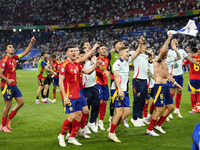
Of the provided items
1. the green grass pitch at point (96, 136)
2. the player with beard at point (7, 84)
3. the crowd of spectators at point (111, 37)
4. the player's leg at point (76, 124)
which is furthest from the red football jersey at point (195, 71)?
the crowd of spectators at point (111, 37)

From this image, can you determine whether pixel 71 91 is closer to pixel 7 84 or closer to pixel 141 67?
pixel 7 84

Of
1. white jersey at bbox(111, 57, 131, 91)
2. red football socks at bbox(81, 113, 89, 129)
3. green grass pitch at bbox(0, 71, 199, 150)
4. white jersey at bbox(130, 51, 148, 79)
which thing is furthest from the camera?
white jersey at bbox(130, 51, 148, 79)

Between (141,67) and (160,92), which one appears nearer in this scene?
(160,92)

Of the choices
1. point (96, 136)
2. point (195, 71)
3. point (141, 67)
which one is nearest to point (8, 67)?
point (96, 136)

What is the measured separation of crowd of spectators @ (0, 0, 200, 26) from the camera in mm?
41594

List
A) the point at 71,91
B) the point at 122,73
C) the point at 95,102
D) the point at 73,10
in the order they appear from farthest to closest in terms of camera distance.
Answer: the point at 73,10 < the point at 95,102 < the point at 122,73 < the point at 71,91

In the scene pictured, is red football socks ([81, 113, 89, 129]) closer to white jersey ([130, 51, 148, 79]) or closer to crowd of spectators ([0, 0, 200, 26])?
white jersey ([130, 51, 148, 79])

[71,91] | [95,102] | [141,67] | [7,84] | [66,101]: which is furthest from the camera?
[141,67]

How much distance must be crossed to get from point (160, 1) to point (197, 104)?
3612 cm

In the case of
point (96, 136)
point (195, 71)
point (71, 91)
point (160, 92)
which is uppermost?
point (71, 91)

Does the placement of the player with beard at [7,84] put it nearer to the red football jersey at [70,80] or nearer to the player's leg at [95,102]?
the red football jersey at [70,80]

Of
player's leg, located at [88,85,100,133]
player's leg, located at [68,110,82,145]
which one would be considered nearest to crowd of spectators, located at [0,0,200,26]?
player's leg, located at [88,85,100,133]

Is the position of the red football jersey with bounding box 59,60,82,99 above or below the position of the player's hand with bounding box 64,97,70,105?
above

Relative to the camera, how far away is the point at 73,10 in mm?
54969
